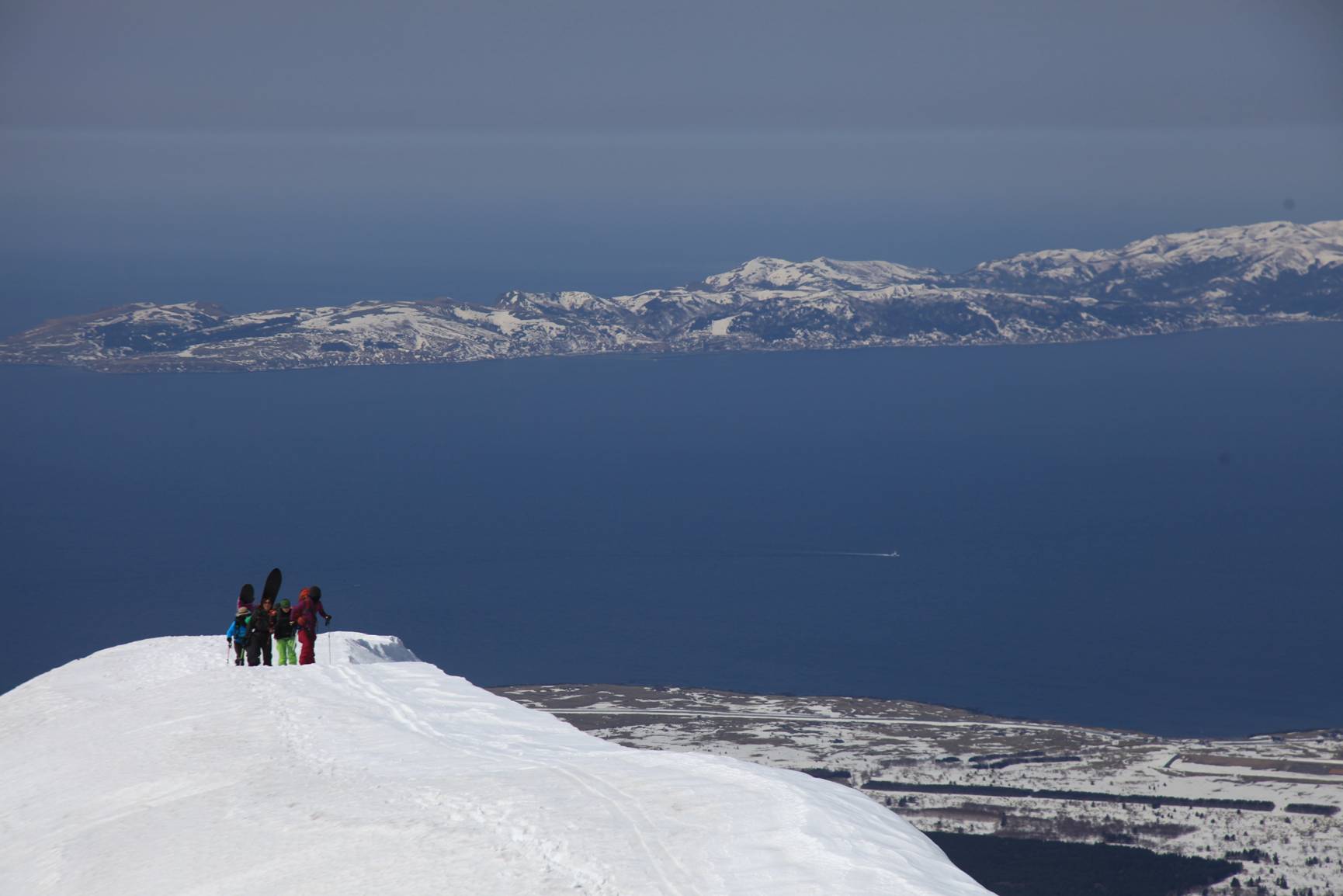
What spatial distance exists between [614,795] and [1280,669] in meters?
99.9

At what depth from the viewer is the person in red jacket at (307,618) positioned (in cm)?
2750

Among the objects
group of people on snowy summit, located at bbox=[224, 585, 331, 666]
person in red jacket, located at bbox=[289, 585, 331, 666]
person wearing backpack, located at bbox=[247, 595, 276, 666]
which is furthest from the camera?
person wearing backpack, located at bbox=[247, 595, 276, 666]

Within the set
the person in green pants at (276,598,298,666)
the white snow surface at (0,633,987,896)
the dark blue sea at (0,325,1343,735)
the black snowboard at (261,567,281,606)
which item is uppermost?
the black snowboard at (261,567,281,606)

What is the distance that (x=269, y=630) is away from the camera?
29094mm

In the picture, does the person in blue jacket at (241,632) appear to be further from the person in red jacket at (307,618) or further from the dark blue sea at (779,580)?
the dark blue sea at (779,580)

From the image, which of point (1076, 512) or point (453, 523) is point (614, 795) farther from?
point (1076, 512)

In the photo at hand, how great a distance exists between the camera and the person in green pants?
94.6ft

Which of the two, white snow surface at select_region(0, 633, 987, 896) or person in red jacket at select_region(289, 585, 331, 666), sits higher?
person in red jacket at select_region(289, 585, 331, 666)

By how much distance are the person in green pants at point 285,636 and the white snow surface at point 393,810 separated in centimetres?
206

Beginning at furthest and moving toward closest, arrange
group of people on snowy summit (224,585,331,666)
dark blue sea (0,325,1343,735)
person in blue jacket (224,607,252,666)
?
dark blue sea (0,325,1343,735)
person in blue jacket (224,607,252,666)
group of people on snowy summit (224,585,331,666)

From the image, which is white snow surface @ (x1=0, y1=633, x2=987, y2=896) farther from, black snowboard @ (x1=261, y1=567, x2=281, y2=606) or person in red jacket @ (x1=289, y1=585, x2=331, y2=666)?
black snowboard @ (x1=261, y1=567, x2=281, y2=606)

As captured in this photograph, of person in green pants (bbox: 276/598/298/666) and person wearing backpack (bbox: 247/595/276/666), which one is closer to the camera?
person wearing backpack (bbox: 247/595/276/666)

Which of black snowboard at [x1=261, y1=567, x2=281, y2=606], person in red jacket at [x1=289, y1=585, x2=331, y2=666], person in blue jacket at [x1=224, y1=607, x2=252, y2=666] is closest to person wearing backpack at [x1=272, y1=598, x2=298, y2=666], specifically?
person in red jacket at [x1=289, y1=585, x2=331, y2=666]

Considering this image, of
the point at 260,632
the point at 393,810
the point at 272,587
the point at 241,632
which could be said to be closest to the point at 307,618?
the point at 272,587
